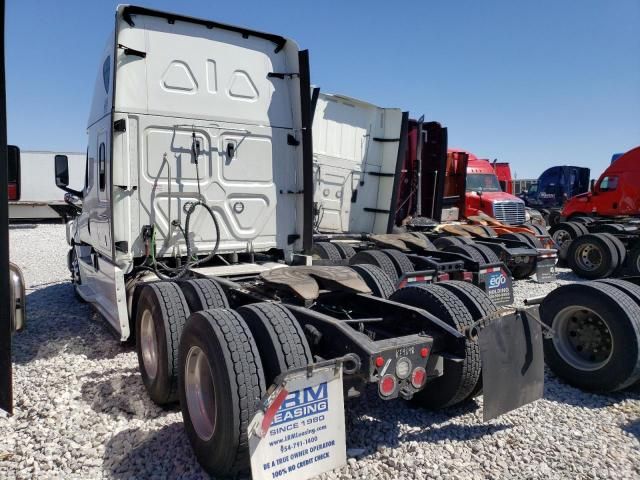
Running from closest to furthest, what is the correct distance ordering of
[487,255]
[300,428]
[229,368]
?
[300,428], [229,368], [487,255]

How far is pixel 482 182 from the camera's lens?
1402 cm

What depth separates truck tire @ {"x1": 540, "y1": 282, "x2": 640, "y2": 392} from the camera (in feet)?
13.1

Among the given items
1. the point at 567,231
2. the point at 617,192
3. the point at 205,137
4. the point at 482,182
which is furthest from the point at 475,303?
the point at 617,192

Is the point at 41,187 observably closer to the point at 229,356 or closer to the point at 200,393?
the point at 200,393

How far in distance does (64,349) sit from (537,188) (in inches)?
1006

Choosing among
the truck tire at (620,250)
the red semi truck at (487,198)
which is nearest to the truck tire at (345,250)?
the red semi truck at (487,198)

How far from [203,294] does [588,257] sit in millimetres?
9619

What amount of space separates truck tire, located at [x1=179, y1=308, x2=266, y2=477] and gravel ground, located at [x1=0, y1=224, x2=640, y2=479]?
0.83ft

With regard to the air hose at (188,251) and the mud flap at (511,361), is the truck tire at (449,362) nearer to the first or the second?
the mud flap at (511,361)

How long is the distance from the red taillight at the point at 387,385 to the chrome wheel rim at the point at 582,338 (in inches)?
92.1

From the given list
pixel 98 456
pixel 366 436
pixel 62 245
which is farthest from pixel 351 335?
pixel 62 245

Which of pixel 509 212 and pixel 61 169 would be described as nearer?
pixel 61 169

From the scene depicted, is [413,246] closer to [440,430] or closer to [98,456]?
[440,430]

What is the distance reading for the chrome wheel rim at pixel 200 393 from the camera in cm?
300
